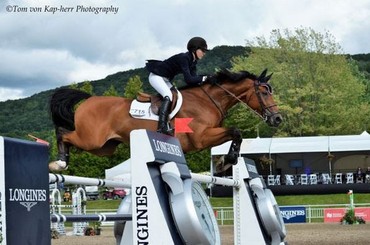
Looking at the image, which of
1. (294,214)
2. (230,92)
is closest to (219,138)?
(230,92)

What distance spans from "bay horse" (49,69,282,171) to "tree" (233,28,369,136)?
32.4 m

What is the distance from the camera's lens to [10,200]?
1.87 metres

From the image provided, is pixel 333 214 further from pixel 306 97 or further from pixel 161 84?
pixel 306 97

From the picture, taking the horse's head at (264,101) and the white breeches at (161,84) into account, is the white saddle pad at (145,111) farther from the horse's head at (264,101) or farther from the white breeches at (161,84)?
the horse's head at (264,101)

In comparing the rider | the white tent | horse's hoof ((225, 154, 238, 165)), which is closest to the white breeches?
the rider

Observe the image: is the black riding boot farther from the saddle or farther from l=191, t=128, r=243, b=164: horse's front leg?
l=191, t=128, r=243, b=164: horse's front leg

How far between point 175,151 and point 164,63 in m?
3.71

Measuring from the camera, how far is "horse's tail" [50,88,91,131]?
732 centimetres

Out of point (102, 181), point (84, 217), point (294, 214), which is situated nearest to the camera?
point (84, 217)

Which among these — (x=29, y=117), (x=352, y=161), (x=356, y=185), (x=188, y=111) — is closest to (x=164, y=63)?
(x=188, y=111)

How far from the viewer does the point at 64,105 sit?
7387mm

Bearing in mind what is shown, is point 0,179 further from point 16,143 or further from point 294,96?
point 294,96

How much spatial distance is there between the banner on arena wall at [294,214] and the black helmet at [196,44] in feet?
45.1

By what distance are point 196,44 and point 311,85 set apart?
115 feet
